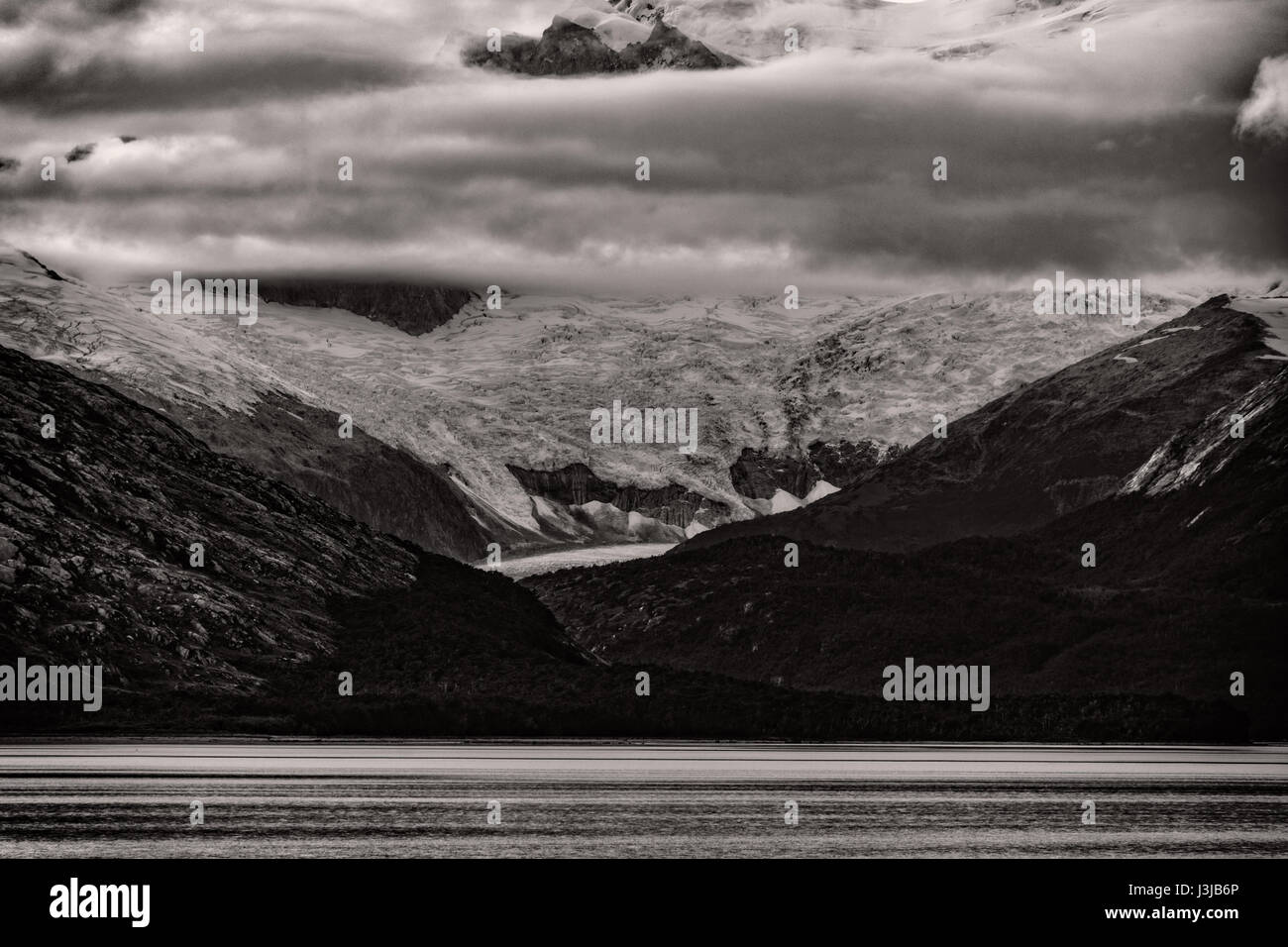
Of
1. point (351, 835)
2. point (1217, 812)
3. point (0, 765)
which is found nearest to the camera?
point (351, 835)

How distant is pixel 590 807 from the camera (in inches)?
5468

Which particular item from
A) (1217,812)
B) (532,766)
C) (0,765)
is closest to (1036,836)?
(1217,812)

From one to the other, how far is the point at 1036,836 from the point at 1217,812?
84.9 ft

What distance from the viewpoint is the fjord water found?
4520 inches

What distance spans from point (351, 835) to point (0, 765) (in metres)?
60.1

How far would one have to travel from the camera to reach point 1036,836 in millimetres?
127000

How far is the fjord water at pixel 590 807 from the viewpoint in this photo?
115 meters

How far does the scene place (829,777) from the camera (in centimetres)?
17650
